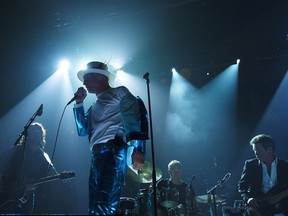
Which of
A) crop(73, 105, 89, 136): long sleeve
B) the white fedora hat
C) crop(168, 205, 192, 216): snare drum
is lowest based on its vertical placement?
crop(168, 205, 192, 216): snare drum

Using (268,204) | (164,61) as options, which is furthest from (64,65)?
(268,204)

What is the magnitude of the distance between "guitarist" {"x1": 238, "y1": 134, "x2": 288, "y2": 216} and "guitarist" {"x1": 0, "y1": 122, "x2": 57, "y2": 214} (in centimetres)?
385

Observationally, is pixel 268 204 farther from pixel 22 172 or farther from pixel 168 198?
pixel 22 172

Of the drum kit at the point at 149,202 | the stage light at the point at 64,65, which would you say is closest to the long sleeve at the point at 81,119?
the drum kit at the point at 149,202

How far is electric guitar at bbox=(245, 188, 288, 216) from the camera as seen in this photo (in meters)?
4.79

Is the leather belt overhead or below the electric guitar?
overhead

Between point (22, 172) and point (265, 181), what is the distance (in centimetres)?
468

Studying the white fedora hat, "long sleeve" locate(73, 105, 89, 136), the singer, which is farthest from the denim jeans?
the white fedora hat

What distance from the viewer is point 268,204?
15.9 feet

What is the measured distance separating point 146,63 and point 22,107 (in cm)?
434

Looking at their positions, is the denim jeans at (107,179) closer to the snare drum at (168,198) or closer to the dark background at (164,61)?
the snare drum at (168,198)

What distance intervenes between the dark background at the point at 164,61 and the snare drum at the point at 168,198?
2319 millimetres

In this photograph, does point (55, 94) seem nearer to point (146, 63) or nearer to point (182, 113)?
point (146, 63)

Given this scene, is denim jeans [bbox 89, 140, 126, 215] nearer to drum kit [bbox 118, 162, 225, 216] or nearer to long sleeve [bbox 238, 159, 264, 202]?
drum kit [bbox 118, 162, 225, 216]
